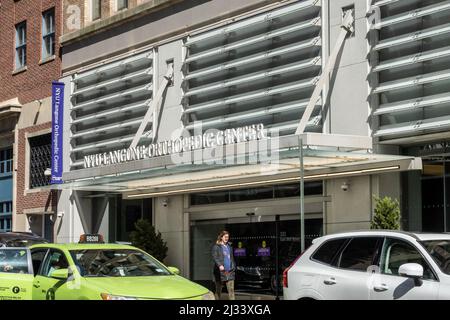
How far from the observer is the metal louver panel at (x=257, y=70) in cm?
1817

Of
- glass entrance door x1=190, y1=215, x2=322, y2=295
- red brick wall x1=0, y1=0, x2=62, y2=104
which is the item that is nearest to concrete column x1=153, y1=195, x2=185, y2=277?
glass entrance door x1=190, y1=215, x2=322, y2=295

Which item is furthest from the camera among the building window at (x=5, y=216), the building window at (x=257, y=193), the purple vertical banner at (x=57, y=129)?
the building window at (x=5, y=216)

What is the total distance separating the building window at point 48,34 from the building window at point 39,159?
321cm

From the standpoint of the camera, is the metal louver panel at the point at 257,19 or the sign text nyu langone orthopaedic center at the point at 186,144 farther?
the metal louver panel at the point at 257,19

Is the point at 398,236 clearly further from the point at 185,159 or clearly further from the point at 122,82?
the point at 122,82

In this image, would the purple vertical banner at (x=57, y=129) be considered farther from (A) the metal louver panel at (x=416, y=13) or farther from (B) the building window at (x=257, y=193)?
(A) the metal louver panel at (x=416, y=13)

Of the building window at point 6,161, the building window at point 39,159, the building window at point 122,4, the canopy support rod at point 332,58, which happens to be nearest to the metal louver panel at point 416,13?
the canopy support rod at point 332,58

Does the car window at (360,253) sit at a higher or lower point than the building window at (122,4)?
lower

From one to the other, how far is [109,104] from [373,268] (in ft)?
55.4

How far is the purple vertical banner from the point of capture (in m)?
26.8

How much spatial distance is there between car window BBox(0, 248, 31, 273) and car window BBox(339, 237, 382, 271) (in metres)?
5.27

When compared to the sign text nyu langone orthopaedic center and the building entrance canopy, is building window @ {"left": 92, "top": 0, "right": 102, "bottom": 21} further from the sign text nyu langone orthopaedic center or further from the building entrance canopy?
the sign text nyu langone orthopaedic center

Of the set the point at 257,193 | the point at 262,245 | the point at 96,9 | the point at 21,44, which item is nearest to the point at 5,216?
the point at 21,44

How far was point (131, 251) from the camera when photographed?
12188mm
